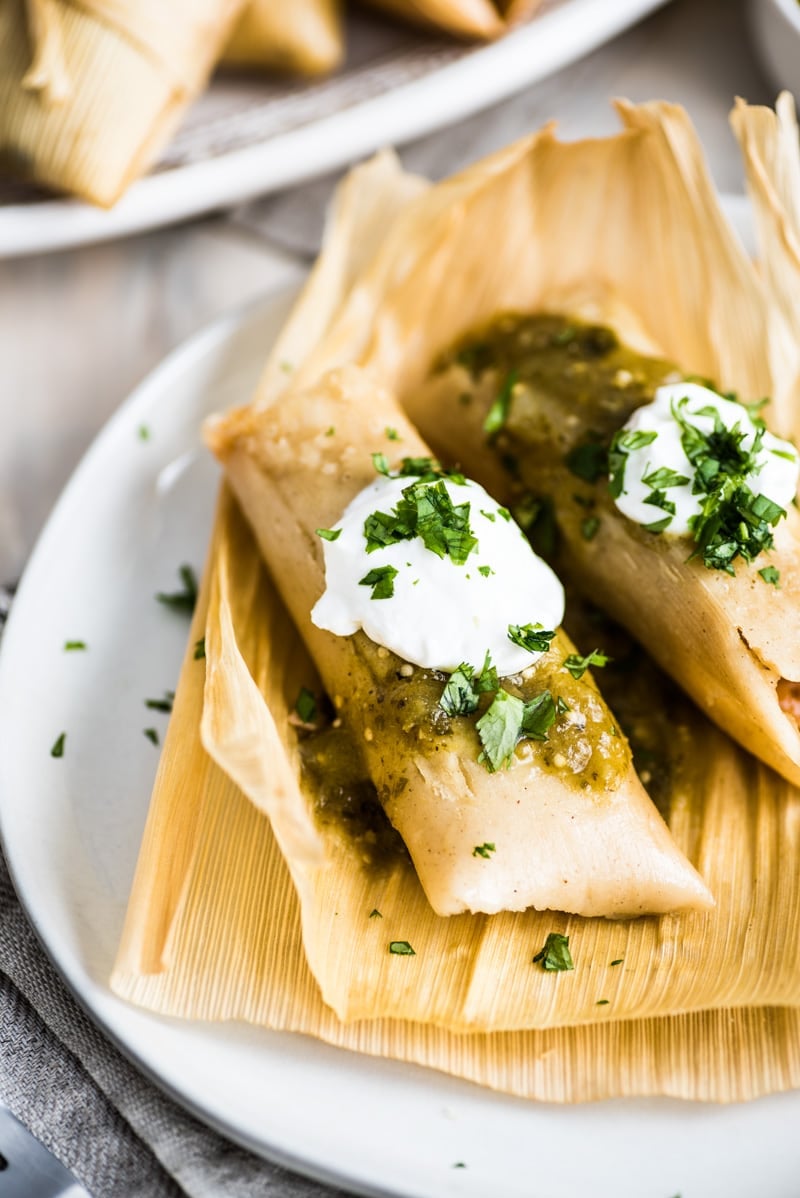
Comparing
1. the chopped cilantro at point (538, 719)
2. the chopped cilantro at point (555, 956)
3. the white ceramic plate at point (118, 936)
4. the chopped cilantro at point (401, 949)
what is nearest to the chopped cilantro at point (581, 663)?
the chopped cilantro at point (538, 719)

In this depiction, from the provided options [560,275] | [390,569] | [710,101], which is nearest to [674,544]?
[390,569]

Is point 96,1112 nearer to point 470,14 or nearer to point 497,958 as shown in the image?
point 497,958

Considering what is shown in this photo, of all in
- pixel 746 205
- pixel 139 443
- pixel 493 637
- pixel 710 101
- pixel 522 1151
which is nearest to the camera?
pixel 522 1151

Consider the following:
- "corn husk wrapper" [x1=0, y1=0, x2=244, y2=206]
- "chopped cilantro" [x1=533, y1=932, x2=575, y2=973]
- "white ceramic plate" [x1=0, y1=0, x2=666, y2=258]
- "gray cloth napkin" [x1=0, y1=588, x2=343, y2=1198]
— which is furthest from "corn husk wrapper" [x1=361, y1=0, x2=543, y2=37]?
"gray cloth napkin" [x1=0, y1=588, x2=343, y2=1198]

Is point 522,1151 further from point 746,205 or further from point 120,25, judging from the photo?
point 120,25

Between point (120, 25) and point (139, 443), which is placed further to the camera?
point (120, 25)

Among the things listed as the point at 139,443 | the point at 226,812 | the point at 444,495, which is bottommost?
the point at 226,812

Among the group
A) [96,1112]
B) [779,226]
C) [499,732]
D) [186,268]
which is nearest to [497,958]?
[499,732]
